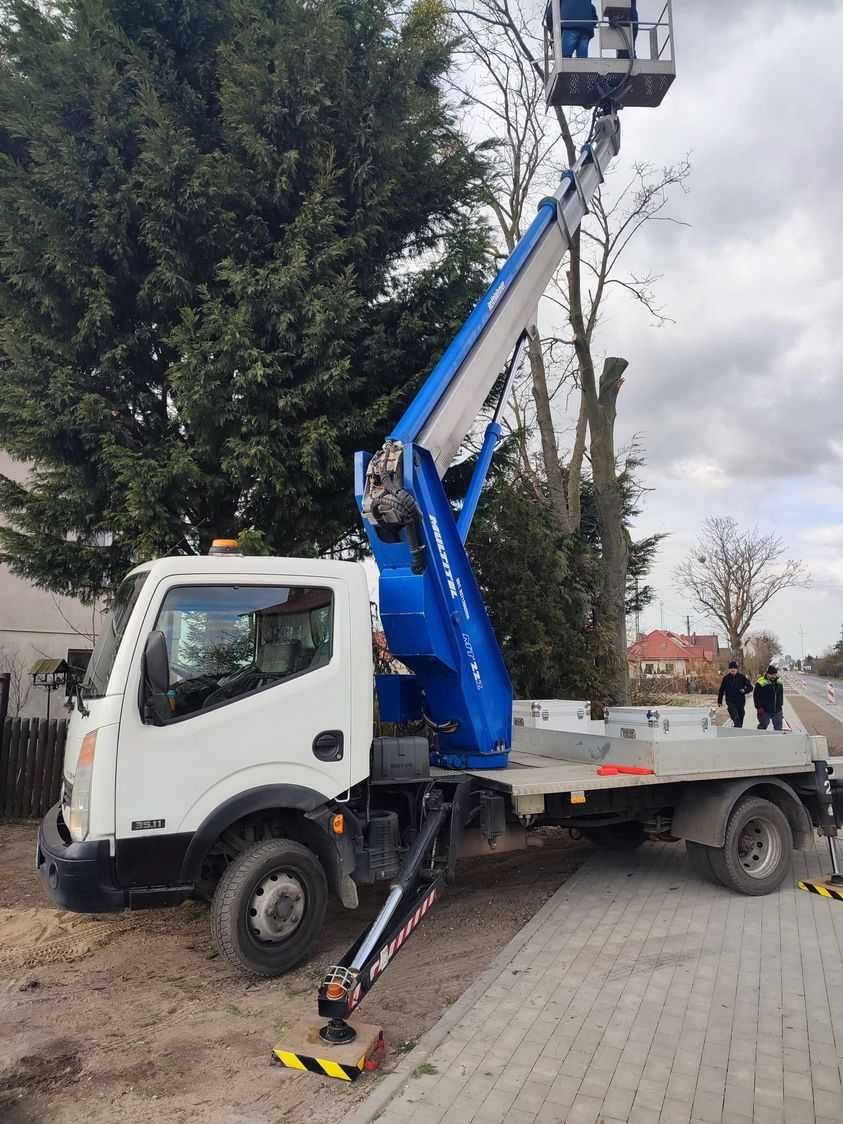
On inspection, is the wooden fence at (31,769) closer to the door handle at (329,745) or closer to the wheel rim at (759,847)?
the door handle at (329,745)

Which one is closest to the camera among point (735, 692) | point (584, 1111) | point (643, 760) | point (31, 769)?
point (584, 1111)

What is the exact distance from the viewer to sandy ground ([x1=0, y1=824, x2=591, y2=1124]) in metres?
3.57

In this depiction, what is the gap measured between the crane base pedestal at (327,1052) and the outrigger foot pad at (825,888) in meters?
4.21

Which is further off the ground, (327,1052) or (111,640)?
(111,640)

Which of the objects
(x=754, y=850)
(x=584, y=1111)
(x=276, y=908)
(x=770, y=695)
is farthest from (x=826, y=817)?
(x=770, y=695)

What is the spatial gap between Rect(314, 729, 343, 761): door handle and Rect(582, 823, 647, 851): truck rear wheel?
11.5 feet

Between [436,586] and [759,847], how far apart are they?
3553 mm

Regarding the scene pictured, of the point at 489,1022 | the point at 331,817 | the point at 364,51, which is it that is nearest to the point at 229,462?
the point at 331,817

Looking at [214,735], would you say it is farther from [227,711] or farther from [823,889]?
[823,889]

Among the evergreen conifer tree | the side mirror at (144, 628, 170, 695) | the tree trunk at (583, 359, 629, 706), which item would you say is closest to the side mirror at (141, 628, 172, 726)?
the side mirror at (144, 628, 170, 695)

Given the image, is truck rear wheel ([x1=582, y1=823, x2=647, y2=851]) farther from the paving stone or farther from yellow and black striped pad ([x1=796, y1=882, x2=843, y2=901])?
the paving stone

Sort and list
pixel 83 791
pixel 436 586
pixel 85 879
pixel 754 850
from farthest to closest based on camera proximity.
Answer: pixel 754 850
pixel 436 586
pixel 83 791
pixel 85 879

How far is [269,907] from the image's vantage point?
4.80m

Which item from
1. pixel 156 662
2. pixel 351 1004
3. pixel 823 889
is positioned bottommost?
pixel 823 889
